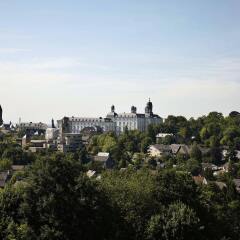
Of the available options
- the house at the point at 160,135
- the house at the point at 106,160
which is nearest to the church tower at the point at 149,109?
the house at the point at 160,135

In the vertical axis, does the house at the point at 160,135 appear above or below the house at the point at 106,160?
above

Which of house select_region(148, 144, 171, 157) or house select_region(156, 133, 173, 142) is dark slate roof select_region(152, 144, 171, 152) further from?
house select_region(156, 133, 173, 142)

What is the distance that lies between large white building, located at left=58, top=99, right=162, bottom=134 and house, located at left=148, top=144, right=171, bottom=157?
49.5m

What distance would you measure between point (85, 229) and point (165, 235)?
4418 millimetres

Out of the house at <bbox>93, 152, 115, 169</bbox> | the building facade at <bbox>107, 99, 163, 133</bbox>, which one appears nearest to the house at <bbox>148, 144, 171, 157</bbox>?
the house at <bbox>93, 152, 115, 169</bbox>

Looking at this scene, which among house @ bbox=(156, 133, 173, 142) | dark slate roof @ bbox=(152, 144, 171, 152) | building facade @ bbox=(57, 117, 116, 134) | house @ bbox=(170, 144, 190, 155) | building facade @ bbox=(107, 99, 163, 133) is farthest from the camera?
building facade @ bbox=(57, 117, 116, 134)

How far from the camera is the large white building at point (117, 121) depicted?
15950 cm

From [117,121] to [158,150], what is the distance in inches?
2314

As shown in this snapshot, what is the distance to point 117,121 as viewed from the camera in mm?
164500

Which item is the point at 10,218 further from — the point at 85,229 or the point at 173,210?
the point at 173,210

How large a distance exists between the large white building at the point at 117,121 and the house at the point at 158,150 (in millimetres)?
49540

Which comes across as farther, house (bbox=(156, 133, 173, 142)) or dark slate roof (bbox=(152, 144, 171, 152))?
house (bbox=(156, 133, 173, 142))

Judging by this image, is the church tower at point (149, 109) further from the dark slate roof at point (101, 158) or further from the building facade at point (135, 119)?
the dark slate roof at point (101, 158)

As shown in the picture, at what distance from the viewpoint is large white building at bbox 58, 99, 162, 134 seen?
159500 millimetres
